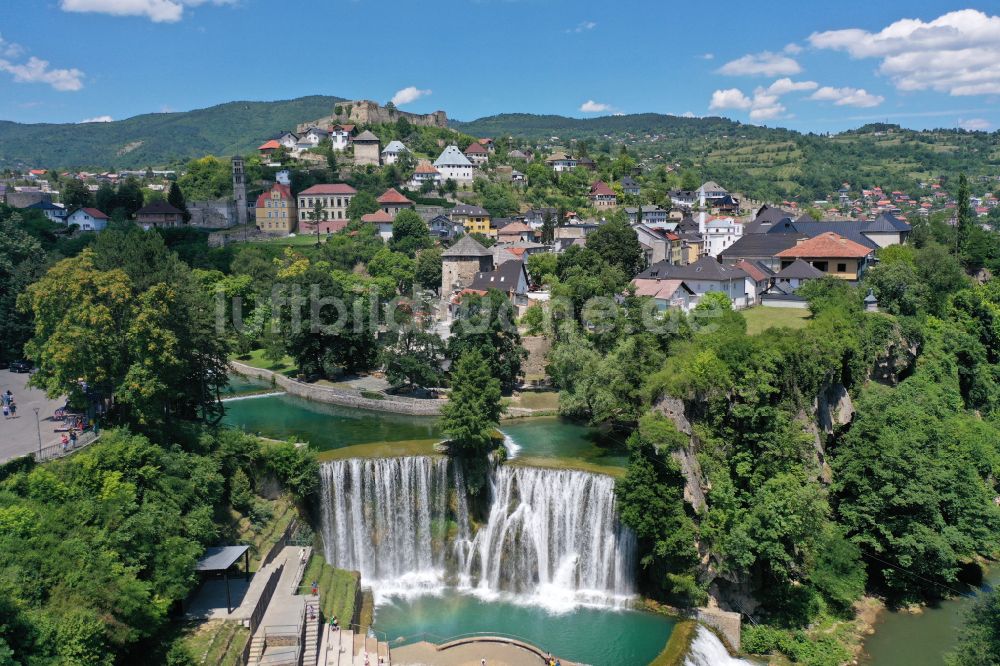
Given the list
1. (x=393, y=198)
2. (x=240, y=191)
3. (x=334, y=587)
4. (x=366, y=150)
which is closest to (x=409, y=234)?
(x=393, y=198)

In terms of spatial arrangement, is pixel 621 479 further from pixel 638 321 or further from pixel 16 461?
pixel 16 461

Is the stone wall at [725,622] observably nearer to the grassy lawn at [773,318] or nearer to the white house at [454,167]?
the grassy lawn at [773,318]

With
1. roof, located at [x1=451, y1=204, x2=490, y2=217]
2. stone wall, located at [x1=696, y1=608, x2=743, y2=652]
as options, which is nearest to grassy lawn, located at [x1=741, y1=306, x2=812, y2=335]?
stone wall, located at [x1=696, y1=608, x2=743, y2=652]

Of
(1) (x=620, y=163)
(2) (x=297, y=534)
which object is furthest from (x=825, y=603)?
(1) (x=620, y=163)

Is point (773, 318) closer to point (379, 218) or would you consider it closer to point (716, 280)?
point (716, 280)

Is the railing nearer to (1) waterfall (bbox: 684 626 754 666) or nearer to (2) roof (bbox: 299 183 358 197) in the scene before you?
(1) waterfall (bbox: 684 626 754 666)
